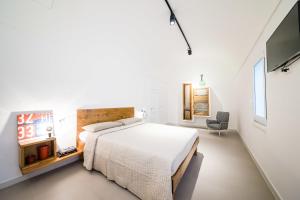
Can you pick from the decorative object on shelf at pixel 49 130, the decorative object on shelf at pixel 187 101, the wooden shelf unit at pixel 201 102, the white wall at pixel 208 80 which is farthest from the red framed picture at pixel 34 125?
the wooden shelf unit at pixel 201 102

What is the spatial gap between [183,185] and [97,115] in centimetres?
236

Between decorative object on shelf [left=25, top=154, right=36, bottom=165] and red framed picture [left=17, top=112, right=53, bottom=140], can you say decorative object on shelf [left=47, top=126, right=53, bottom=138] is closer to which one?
red framed picture [left=17, top=112, right=53, bottom=140]

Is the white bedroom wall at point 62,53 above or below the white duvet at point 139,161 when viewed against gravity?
above

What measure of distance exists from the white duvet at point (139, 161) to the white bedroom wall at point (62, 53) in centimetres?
91

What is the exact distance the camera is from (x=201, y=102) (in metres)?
5.81

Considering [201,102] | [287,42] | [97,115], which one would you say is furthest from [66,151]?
[201,102]

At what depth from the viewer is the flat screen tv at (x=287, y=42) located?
1.08 metres

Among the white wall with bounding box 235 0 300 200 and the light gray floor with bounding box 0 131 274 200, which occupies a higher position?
the white wall with bounding box 235 0 300 200

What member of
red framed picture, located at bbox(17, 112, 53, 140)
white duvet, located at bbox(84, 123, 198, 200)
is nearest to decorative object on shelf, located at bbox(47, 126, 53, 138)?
red framed picture, located at bbox(17, 112, 53, 140)

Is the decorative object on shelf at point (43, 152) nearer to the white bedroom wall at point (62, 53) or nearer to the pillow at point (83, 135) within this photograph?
the white bedroom wall at point (62, 53)

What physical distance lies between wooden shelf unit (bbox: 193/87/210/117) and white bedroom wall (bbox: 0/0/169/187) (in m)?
3.41

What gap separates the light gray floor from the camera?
66.1 inches

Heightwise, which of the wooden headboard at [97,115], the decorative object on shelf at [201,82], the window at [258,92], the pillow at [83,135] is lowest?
the pillow at [83,135]

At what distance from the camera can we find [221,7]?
1.88 m
